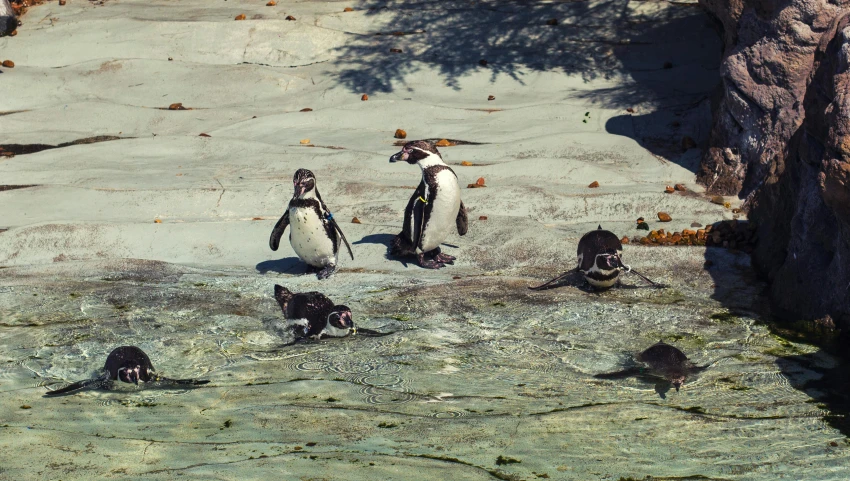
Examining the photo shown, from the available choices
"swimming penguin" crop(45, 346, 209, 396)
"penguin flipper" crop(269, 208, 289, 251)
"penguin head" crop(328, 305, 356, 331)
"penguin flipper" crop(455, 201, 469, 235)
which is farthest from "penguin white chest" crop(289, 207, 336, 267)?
"swimming penguin" crop(45, 346, 209, 396)

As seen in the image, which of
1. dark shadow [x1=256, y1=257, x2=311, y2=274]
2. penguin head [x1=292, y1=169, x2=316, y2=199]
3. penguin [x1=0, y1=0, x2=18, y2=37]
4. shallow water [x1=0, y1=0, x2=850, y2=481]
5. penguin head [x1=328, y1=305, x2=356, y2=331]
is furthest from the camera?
penguin [x1=0, y1=0, x2=18, y2=37]

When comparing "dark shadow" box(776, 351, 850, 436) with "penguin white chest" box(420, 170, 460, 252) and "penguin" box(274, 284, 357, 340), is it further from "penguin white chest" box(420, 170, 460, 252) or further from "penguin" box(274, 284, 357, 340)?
"penguin white chest" box(420, 170, 460, 252)

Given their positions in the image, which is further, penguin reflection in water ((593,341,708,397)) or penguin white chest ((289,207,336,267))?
penguin white chest ((289,207,336,267))

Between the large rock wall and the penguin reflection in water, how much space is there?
4.27 ft

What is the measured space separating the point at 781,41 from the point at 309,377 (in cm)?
509

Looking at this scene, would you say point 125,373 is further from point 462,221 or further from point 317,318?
point 462,221

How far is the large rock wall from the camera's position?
5.86m

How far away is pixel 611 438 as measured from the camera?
14.5 feet

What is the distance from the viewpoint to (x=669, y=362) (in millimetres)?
5109

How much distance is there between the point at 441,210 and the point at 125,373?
300 centimetres

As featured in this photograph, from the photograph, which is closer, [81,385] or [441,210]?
[81,385]

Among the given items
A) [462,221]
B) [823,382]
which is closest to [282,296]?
[462,221]

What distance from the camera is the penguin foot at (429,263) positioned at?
741cm

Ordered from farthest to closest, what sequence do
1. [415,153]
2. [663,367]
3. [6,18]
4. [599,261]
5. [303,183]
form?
[6,18]
[415,153]
[303,183]
[599,261]
[663,367]
